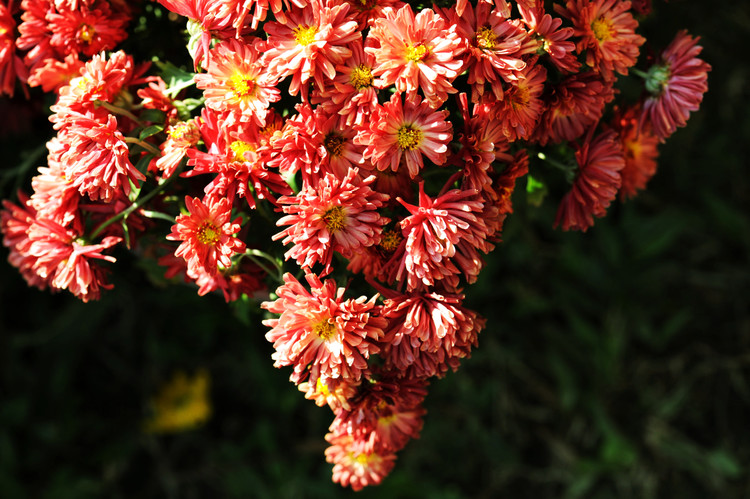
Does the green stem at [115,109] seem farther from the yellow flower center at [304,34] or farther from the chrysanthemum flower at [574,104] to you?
the chrysanthemum flower at [574,104]

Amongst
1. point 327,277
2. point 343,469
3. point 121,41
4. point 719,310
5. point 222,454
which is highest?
point 121,41

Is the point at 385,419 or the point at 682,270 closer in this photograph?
the point at 385,419

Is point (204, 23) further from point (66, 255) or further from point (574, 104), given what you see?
point (574, 104)

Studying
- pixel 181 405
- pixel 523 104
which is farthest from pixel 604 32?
pixel 181 405

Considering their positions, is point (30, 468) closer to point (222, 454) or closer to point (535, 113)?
point (222, 454)

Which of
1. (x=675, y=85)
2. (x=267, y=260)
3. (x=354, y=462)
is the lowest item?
(x=354, y=462)

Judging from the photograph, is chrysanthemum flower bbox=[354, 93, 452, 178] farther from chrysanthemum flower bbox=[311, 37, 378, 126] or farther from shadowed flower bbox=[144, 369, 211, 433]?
shadowed flower bbox=[144, 369, 211, 433]

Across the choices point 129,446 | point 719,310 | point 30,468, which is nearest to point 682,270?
point 719,310
